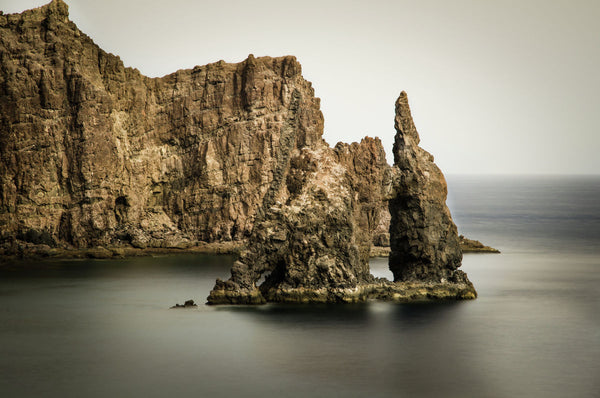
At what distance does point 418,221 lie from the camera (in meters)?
48.8

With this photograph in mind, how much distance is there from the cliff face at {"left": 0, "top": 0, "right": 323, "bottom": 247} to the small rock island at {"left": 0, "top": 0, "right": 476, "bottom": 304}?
0.13 metres

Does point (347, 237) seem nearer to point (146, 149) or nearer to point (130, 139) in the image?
point (130, 139)

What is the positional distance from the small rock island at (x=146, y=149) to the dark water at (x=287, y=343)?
5550 millimetres

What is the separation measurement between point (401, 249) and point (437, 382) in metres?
14.5

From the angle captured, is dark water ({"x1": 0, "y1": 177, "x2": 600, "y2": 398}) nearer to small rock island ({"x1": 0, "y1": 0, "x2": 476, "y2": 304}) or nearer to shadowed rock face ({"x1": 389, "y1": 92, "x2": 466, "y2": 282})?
shadowed rock face ({"x1": 389, "y1": 92, "x2": 466, "y2": 282})

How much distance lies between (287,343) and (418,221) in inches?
456

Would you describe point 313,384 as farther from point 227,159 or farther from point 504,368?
point 227,159

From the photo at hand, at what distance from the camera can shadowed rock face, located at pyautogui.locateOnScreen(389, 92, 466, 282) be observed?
159 feet

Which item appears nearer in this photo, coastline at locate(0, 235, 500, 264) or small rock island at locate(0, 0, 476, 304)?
coastline at locate(0, 235, 500, 264)

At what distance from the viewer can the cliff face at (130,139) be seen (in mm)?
85188

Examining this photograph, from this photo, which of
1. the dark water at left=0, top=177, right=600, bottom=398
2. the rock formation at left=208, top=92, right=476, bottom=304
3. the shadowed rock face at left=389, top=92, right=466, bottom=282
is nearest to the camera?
the dark water at left=0, top=177, right=600, bottom=398

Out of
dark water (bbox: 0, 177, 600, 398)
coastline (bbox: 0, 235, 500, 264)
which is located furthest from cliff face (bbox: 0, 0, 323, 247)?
dark water (bbox: 0, 177, 600, 398)

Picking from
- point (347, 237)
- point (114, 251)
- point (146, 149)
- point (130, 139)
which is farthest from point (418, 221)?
point (146, 149)

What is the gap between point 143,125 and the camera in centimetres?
9731
